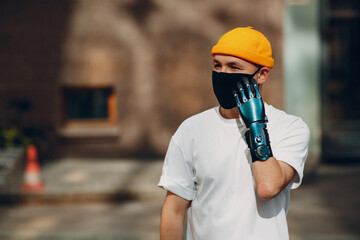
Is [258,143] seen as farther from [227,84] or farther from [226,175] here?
[227,84]

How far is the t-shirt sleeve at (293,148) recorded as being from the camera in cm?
212

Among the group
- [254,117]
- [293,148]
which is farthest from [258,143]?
[293,148]

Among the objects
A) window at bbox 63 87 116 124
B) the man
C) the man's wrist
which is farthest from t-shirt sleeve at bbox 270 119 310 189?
window at bbox 63 87 116 124

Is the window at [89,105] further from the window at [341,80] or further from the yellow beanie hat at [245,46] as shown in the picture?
the yellow beanie hat at [245,46]

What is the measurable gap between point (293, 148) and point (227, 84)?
368 millimetres

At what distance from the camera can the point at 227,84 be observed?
2.17 metres

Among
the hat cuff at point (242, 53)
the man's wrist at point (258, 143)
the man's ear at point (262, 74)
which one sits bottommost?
the man's wrist at point (258, 143)

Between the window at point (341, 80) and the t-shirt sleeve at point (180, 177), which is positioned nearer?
the t-shirt sleeve at point (180, 177)

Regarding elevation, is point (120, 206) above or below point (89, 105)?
below

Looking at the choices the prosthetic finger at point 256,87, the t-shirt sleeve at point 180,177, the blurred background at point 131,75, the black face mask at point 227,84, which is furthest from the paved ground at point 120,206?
the prosthetic finger at point 256,87

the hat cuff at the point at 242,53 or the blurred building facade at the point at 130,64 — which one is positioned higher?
the hat cuff at the point at 242,53

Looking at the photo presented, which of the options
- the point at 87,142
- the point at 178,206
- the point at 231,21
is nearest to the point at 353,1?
the point at 231,21

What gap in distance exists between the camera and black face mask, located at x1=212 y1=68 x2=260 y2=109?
2.13m

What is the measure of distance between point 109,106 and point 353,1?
5.47 m
